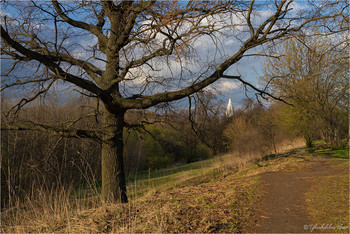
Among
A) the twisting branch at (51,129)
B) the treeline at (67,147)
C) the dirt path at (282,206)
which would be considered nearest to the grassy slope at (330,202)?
the dirt path at (282,206)

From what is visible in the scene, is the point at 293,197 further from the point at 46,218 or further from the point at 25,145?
the point at 25,145

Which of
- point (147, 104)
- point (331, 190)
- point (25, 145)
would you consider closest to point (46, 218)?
point (147, 104)

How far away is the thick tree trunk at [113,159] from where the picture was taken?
7.11m

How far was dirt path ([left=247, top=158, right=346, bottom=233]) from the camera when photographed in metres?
4.43

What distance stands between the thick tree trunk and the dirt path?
3.60 m

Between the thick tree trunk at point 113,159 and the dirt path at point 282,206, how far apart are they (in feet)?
11.8

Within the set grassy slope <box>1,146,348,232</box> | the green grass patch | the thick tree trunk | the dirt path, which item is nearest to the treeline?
the thick tree trunk

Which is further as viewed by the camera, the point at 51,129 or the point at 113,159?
the point at 113,159

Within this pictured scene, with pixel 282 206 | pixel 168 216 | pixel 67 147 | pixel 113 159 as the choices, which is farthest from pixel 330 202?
pixel 67 147

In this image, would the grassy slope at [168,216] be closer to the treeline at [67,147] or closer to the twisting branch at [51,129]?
the treeline at [67,147]

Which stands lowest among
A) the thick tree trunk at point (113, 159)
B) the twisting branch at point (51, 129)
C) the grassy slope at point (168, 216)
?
the grassy slope at point (168, 216)

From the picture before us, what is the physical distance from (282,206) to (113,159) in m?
4.25

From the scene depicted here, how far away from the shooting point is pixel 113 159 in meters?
7.25

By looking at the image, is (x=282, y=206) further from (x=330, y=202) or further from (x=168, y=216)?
(x=168, y=216)
